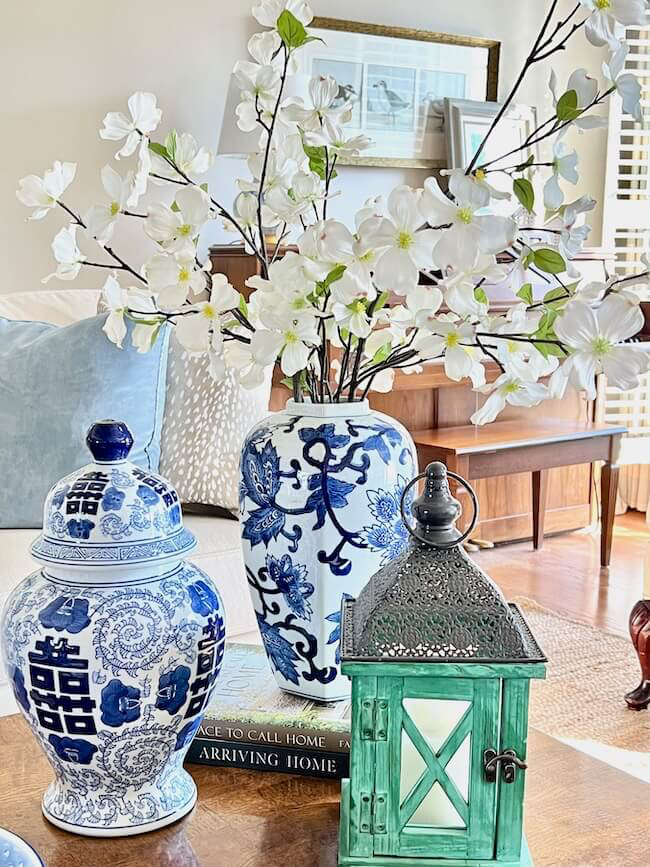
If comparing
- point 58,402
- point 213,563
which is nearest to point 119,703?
point 213,563

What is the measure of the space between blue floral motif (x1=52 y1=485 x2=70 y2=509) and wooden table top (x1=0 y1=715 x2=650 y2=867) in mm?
306

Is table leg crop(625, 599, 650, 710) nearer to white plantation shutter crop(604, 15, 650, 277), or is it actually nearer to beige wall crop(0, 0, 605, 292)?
beige wall crop(0, 0, 605, 292)

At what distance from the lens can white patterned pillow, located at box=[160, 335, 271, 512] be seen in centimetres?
216

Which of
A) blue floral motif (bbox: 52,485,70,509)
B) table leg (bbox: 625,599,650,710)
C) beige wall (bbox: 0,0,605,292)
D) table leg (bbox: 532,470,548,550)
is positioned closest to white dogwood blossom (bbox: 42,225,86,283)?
blue floral motif (bbox: 52,485,70,509)

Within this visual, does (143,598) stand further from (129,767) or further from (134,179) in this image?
(134,179)

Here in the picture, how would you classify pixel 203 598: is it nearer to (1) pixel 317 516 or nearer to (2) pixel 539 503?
(1) pixel 317 516

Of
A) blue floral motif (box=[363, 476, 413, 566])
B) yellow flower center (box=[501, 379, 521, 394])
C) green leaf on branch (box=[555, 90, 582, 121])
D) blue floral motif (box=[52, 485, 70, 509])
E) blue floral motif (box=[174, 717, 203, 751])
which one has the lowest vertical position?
blue floral motif (box=[174, 717, 203, 751])

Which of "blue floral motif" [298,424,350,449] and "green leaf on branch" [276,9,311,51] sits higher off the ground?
"green leaf on branch" [276,9,311,51]

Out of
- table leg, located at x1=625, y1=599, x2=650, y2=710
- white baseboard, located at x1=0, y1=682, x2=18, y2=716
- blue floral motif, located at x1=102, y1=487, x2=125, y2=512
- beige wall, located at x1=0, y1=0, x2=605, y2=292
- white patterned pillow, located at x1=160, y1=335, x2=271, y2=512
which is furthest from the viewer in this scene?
→ beige wall, located at x1=0, y1=0, x2=605, y2=292

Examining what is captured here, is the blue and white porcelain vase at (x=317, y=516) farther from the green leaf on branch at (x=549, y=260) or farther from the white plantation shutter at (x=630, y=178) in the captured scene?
the white plantation shutter at (x=630, y=178)

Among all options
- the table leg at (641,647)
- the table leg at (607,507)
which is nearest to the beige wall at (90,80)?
the table leg at (607,507)

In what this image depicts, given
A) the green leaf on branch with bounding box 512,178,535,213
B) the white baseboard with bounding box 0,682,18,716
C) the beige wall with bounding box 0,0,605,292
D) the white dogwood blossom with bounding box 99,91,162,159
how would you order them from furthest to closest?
the beige wall with bounding box 0,0,605,292, the white baseboard with bounding box 0,682,18,716, the white dogwood blossom with bounding box 99,91,162,159, the green leaf on branch with bounding box 512,178,535,213

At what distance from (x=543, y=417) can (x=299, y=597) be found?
3074 mm

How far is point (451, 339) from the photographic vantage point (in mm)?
968
